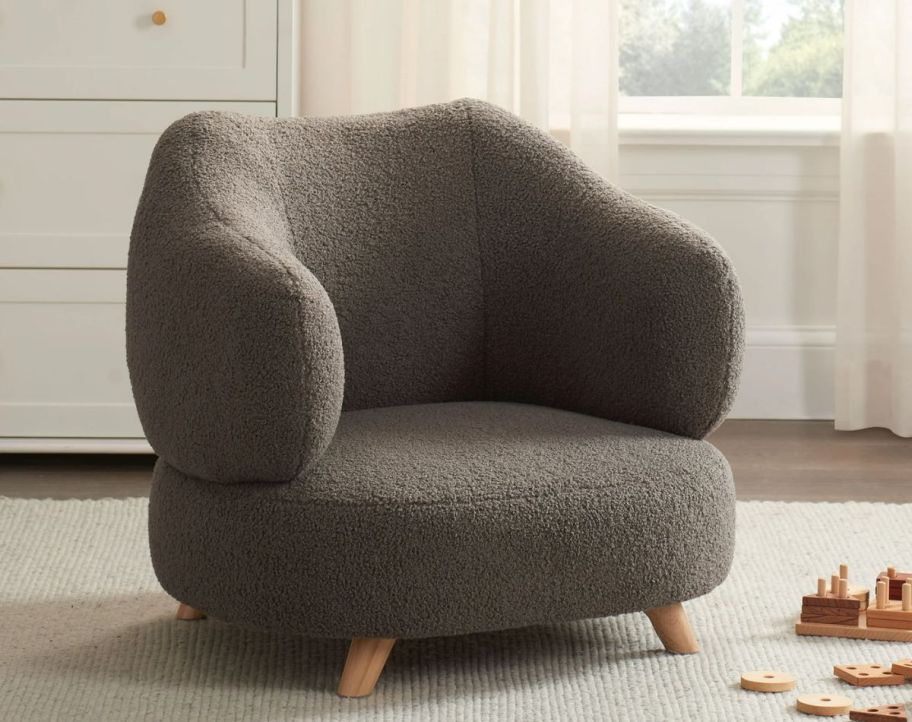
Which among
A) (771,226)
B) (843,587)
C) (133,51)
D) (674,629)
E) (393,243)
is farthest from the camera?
(771,226)

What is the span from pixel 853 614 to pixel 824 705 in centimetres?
30

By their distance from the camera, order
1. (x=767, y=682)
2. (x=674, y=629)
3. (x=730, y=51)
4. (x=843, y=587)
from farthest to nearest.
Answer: (x=730, y=51) → (x=843, y=587) → (x=674, y=629) → (x=767, y=682)

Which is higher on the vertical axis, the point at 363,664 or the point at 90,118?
the point at 90,118

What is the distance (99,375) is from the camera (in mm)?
2666

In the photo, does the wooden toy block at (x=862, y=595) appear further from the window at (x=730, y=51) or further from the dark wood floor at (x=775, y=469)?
the window at (x=730, y=51)

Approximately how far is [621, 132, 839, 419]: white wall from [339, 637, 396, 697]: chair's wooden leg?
2.01 meters

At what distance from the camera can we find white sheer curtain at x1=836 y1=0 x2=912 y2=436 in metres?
3.11

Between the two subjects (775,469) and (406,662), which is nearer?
(406,662)

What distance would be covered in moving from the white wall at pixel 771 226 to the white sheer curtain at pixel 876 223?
0.50 feet

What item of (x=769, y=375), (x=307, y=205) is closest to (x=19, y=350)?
(x=307, y=205)

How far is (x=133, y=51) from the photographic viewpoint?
2592mm

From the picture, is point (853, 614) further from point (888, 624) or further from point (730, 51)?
point (730, 51)

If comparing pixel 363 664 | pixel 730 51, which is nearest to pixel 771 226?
pixel 730 51

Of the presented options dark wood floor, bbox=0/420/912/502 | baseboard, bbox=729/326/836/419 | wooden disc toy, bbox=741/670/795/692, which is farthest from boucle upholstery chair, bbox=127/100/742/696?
baseboard, bbox=729/326/836/419
